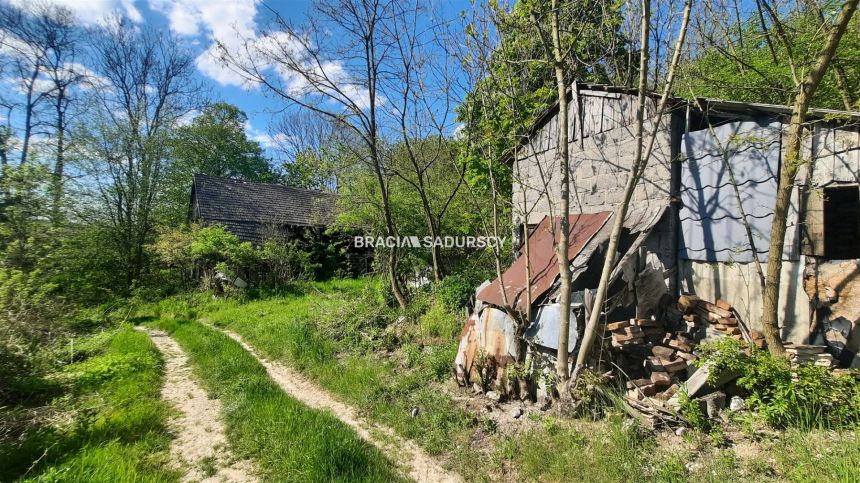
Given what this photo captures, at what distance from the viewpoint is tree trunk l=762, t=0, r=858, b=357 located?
3.07 meters

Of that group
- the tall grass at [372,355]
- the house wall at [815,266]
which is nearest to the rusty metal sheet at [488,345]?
the tall grass at [372,355]

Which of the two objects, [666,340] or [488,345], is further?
[488,345]

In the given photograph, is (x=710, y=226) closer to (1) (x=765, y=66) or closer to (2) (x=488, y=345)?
(2) (x=488, y=345)

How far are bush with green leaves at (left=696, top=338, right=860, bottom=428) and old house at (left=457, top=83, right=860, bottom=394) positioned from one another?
856mm

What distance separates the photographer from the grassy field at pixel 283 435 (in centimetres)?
319

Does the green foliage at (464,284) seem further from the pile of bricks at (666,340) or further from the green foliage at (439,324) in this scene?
the pile of bricks at (666,340)

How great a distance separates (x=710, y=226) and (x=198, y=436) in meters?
6.73

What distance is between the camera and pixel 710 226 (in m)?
4.40

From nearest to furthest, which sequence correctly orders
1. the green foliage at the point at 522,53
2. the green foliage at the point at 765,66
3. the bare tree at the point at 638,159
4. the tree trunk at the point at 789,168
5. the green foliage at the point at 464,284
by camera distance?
the tree trunk at the point at 789,168
the bare tree at the point at 638,159
the green foliage at the point at 522,53
the green foliage at the point at 765,66
the green foliage at the point at 464,284

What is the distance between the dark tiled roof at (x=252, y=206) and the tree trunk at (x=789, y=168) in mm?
14495

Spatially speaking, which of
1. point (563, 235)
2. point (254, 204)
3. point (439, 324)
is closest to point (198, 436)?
point (439, 324)

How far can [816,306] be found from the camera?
362 centimetres

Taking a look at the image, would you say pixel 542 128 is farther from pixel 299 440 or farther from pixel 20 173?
pixel 20 173

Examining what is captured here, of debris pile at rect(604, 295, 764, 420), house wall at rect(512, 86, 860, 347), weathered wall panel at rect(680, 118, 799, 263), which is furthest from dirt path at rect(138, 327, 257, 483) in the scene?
weathered wall panel at rect(680, 118, 799, 263)
